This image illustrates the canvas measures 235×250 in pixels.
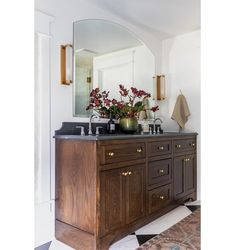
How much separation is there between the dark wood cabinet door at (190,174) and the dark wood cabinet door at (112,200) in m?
1.22

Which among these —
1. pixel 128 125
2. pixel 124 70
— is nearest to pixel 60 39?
pixel 124 70

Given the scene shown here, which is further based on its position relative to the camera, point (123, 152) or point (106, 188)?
point (123, 152)

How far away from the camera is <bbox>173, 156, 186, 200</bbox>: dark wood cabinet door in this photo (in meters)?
2.68

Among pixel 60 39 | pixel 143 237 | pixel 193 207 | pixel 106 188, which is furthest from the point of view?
pixel 193 207

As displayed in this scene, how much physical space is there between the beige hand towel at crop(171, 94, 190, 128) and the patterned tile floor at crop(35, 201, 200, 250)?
110 cm

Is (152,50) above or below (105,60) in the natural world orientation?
above

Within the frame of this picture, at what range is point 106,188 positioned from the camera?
1815 millimetres

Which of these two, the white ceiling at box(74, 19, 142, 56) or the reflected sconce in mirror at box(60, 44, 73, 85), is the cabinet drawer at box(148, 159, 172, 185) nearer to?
→ the reflected sconce in mirror at box(60, 44, 73, 85)

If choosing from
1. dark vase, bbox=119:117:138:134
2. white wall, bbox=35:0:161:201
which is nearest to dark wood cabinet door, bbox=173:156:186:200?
dark vase, bbox=119:117:138:134

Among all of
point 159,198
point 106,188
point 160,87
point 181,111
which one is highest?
point 160,87

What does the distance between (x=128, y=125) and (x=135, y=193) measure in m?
0.71

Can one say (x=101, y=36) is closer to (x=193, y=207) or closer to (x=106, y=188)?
(x=106, y=188)

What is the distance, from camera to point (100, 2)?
2412mm
